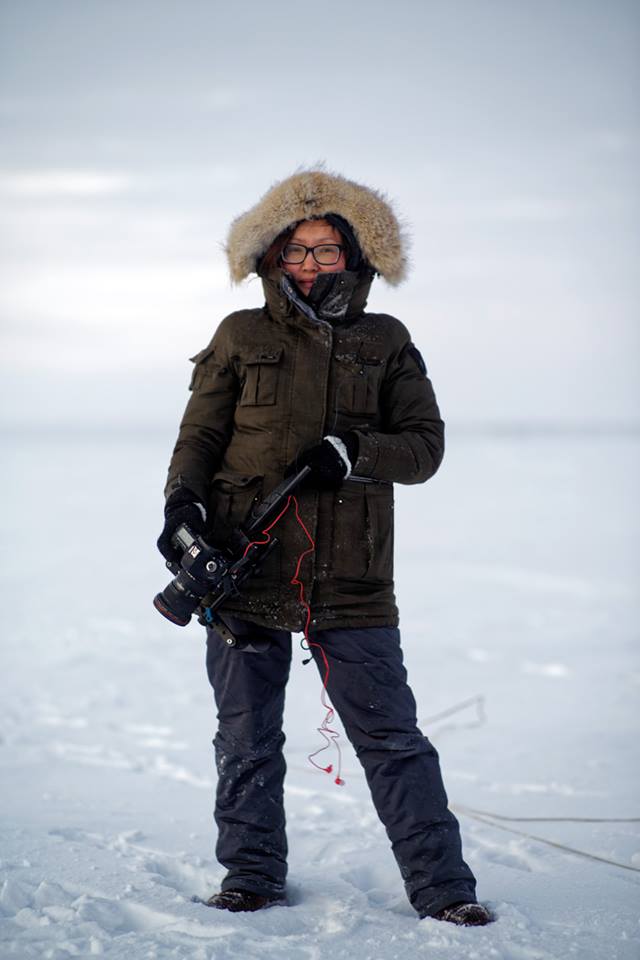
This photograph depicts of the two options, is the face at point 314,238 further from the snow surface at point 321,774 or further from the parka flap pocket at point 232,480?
the snow surface at point 321,774

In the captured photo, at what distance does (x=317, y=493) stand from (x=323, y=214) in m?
0.87

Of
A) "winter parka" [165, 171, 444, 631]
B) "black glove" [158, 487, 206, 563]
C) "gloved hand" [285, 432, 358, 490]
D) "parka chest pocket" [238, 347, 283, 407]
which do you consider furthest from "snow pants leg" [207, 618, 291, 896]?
"parka chest pocket" [238, 347, 283, 407]

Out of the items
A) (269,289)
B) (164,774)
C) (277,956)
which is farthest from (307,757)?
(269,289)

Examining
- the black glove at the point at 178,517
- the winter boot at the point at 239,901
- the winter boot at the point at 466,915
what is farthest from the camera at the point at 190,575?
the winter boot at the point at 466,915

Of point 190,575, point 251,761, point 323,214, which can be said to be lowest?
point 251,761

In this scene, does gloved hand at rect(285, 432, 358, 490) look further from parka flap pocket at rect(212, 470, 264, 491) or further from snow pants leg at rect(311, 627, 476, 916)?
snow pants leg at rect(311, 627, 476, 916)

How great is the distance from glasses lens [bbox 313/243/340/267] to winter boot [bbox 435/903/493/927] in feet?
6.07

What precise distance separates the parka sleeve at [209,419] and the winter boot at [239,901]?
3.67ft

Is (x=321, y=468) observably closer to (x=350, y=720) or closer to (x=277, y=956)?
(x=350, y=720)

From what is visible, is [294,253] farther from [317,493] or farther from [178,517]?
[178,517]

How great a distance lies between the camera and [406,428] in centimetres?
259

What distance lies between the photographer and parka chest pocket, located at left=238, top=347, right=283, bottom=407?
8.32 ft

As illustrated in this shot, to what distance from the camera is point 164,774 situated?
389 centimetres

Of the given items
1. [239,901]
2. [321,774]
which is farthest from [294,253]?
[321,774]
